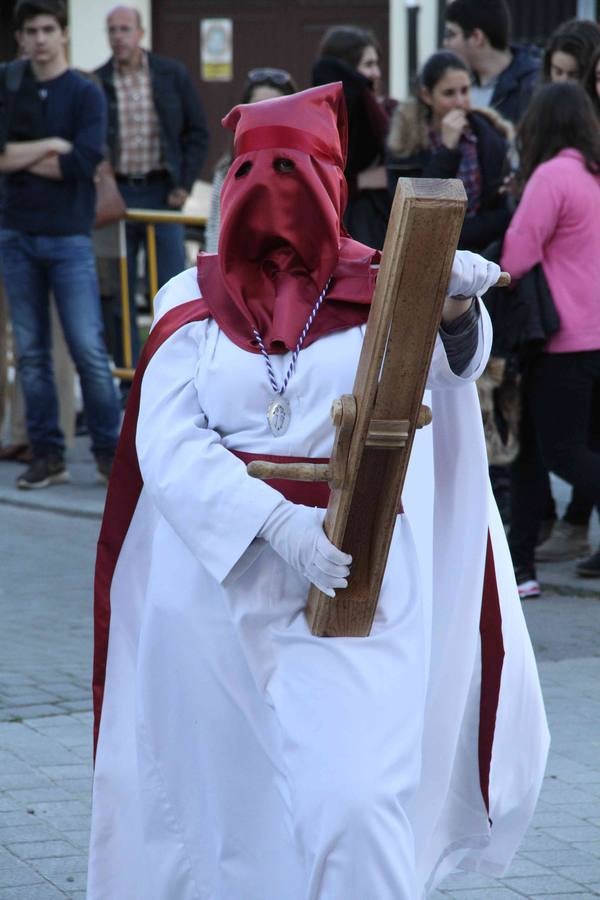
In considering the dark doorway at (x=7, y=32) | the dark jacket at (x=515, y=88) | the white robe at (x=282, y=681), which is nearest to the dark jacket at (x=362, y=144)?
Answer: the dark jacket at (x=515, y=88)

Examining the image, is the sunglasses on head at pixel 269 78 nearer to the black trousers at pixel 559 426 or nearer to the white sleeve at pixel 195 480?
the black trousers at pixel 559 426

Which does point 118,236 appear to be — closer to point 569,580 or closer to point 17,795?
point 569,580

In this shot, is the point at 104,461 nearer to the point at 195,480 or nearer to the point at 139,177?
the point at 139,177

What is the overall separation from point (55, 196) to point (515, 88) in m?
2.36

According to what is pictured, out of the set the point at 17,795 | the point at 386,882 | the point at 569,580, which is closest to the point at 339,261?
the point at 386,882

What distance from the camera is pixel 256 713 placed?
3.10m

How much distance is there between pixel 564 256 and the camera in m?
6.66

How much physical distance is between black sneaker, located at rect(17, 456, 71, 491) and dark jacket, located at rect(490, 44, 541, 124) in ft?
9.64

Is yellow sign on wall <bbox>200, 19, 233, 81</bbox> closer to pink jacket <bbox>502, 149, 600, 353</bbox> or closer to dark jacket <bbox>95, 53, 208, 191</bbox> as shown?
dark jacket <bbox>95, 53, 208, 191</bbox>

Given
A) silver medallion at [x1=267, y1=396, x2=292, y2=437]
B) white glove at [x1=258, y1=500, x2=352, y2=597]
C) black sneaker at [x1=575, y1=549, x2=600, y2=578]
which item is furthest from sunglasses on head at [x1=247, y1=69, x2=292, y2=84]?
white glove at [x1=258, y1=500, x2=352, y2=597]

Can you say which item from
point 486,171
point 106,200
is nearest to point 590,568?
point 486,171

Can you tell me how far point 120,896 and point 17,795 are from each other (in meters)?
1.16

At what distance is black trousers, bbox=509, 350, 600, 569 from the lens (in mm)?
6617

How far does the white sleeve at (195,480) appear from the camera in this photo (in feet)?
9.91
